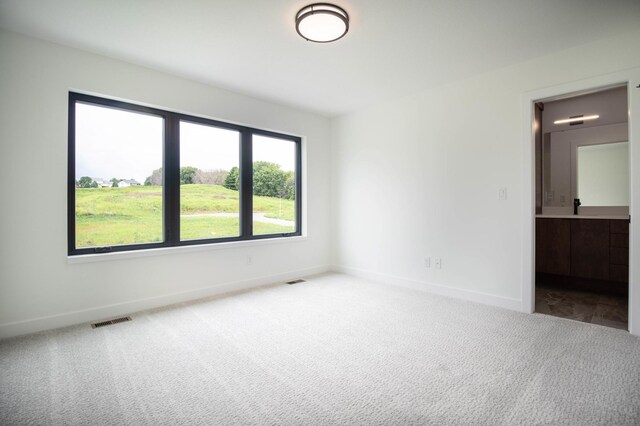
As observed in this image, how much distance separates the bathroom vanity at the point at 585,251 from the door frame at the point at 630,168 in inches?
54.4

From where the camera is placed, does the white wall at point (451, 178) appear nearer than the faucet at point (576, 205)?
Yes

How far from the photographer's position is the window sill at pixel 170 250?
2881 millimetres

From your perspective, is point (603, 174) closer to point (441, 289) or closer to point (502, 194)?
point (502, 194)

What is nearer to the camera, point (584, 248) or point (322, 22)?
point (322, 22)

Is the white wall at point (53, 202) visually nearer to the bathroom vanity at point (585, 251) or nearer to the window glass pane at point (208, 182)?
the window glass pane at point (208, 182)

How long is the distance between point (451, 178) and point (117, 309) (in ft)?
12.8

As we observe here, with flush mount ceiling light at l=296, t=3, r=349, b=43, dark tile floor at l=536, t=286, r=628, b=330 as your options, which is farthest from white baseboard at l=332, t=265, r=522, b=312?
flush mount ceiling light at l=296, t=3, r=349, b=43

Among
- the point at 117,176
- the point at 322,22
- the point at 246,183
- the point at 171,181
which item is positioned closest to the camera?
the point at 322,22

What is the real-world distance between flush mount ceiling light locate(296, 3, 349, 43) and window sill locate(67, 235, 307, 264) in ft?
8.28

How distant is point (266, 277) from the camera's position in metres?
4.26

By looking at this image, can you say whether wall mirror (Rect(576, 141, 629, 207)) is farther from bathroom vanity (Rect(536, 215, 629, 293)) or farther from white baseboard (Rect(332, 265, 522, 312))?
white baseboard (Rect(332, 265, 522, 312))

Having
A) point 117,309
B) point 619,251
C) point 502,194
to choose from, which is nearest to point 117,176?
point 117,309

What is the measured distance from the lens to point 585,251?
12.8 ft

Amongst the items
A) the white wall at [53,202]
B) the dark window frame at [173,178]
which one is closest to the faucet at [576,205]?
the dark window frame at [173,178]
